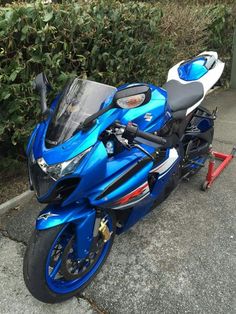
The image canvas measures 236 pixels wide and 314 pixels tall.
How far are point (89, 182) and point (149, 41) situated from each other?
3197 mm

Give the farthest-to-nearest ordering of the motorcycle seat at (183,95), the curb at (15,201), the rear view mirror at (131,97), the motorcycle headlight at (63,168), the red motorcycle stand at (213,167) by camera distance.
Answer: the red motorcycle stand at (213,167) → the curb at (15,201) → the motorcycle seat at (183,95) → the motorcycle headlight at (63,168) → the rear view mirror at (131,97)

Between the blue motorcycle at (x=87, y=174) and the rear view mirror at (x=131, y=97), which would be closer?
the rear view mirror at (x=131, y=97)

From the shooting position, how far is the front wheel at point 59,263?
2.09 meters

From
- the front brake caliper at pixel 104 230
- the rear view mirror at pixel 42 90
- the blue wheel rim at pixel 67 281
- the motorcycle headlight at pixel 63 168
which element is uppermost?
the rear view mirror at pixel 42 90

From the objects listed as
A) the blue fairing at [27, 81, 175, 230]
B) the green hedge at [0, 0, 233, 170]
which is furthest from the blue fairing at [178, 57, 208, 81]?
the blue fairing at [27, 81, 175, 230]

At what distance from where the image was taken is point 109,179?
7.25ft

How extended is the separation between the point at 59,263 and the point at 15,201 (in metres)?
1.29

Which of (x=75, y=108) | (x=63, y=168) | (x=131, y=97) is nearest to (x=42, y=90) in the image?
(x=75, y=108)

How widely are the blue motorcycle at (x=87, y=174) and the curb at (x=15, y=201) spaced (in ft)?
3.97

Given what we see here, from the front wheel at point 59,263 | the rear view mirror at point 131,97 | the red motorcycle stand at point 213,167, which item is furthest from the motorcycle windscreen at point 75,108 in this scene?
the red motorcycle stand at point 213,167

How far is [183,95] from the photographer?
304 cm

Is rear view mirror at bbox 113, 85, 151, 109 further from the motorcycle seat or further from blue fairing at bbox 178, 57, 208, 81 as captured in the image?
blue fairing at bbox 178, 57, 208, 81

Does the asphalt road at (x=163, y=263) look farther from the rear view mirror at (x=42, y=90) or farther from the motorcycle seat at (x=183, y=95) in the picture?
the rear view mirror at (x=42, y=90)

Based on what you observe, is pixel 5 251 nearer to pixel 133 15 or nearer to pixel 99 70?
pixel 99 70
